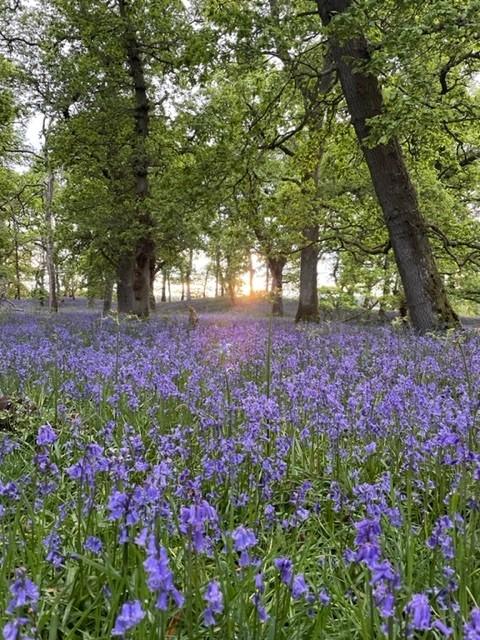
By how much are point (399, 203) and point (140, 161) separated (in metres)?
10.4

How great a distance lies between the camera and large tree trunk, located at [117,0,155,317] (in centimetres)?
1658

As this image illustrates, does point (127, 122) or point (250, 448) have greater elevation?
point (127, 122)

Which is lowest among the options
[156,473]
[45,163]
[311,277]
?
[156,473]

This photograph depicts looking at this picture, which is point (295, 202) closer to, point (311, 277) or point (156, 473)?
point (311, 277)

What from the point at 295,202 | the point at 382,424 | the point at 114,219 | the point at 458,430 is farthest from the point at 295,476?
the point at 114,219

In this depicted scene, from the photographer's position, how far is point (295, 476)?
3322 mm

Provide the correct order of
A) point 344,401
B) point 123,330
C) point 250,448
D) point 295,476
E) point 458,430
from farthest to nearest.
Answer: point 123,330, point 344,401, point 295,476, point 458,430, point 250,448

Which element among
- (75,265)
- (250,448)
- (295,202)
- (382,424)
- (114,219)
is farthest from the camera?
Answer: (75,265)

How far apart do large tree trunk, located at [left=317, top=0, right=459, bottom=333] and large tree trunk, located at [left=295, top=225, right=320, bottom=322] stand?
9.30 metres

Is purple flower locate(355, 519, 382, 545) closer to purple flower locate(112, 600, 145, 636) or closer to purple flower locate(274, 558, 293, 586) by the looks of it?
purple flower locate(274, 558, 293, 586)

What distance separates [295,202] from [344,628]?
1498 cm

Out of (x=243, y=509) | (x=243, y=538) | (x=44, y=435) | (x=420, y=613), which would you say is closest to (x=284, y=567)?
(x=243, y=538)

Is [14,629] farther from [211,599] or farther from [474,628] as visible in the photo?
[474,628]

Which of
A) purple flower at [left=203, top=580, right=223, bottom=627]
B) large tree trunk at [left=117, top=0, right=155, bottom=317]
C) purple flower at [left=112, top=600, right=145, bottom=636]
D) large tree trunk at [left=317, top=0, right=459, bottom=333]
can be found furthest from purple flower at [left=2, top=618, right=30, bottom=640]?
large tree trunk at [left=117, top=0, right=155, bottom=317]
